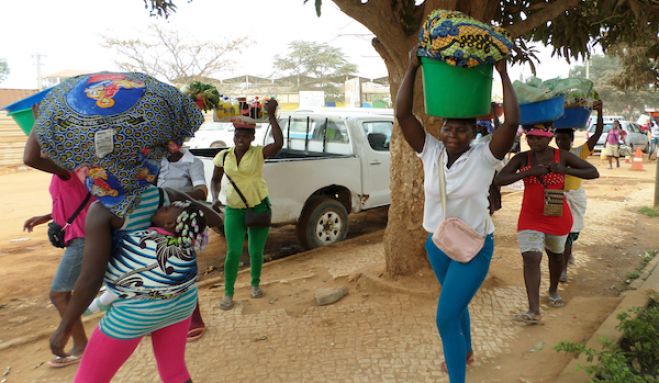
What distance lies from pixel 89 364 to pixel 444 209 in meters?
1.91

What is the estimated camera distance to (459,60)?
246 cm

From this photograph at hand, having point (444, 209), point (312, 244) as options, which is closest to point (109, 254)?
point (444, 209)

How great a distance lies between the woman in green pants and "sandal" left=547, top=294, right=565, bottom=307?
8.84 ft

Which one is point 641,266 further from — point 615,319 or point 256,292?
point 256,292

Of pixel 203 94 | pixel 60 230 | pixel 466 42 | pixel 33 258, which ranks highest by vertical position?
pixel 466 42

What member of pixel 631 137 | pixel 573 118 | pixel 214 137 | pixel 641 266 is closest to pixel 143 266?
pixel 573 118

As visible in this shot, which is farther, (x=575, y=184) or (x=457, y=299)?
(x=575, y=184)

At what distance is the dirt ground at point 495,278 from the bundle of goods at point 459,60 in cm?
184

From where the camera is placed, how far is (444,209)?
2.75 m

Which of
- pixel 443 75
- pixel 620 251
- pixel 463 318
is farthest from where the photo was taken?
pixel 620 251

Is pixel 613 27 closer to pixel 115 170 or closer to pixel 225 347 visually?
pixel 225 347

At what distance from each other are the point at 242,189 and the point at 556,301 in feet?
9.87

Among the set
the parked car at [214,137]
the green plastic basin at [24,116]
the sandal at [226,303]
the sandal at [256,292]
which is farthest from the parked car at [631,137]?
the green plastic basin at [24,116]

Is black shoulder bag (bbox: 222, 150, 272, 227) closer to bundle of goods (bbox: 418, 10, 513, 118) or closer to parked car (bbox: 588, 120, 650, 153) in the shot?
bundle of goods (bbox: 418, 10, 513, 118)
